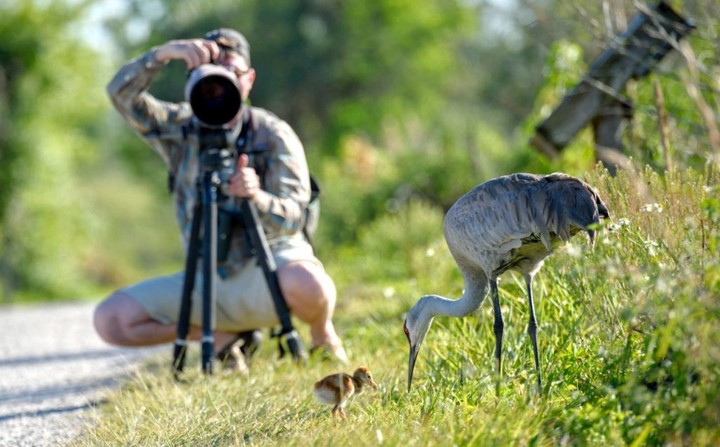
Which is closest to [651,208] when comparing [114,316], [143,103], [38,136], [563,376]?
[563,376]

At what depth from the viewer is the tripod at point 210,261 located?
5410mm

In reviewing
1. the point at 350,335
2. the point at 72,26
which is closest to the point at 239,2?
the point at 72,26

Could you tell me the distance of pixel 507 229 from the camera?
152 inches

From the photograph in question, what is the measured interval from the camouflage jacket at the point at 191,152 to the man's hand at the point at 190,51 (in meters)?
0.09

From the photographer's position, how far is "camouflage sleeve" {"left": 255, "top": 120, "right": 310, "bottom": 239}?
5.60 meters

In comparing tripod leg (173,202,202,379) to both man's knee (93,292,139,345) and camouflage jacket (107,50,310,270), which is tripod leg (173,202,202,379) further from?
man's knee (93,292,139,345)

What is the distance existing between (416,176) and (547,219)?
387 inches

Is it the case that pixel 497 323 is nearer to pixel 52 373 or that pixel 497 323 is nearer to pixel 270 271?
pixel 270 271

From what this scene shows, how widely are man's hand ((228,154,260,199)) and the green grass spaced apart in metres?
0.98

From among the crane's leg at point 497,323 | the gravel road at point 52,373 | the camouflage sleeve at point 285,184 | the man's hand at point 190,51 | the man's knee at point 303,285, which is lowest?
the gravel road at point 52,373

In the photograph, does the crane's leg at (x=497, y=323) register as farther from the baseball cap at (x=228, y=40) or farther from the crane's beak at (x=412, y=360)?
the baseball cap at (x=228, y=40)

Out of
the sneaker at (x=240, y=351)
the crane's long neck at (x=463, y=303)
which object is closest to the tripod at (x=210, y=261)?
the sneaker at (x=240, y=351)

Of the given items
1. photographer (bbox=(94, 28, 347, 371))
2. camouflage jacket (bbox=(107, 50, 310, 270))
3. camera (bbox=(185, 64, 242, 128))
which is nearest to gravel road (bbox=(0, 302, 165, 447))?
photographer (bbox=(94, 28, 347, 371))

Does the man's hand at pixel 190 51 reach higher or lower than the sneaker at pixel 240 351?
higher
